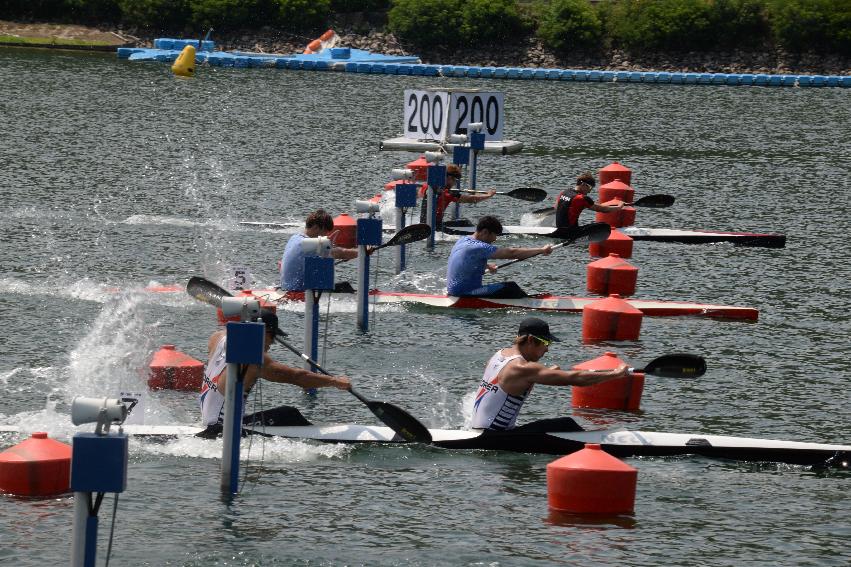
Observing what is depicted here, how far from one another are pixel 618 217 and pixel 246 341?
1700cm

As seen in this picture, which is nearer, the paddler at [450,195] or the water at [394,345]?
the water at [394,345]

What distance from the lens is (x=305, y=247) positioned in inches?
568

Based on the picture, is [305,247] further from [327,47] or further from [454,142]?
[327,47]

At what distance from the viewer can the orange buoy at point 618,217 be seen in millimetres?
27156

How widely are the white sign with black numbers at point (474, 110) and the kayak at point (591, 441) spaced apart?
15372 mm

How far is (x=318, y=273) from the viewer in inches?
587

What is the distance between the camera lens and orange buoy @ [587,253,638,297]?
21.4m

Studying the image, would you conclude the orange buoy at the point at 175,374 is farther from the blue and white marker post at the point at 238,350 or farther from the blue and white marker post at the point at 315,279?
the blue and white marker post at the point at 238,350

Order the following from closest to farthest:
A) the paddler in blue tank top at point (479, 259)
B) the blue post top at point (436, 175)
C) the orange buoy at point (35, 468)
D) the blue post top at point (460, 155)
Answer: the orange buoy at point (35, 468), the paddler in blue tank top at point (479, 259), the blue post top at point (436, 175), the blue post top at point (460, 155)

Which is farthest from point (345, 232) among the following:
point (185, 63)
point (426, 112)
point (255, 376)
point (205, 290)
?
point (185, 63)

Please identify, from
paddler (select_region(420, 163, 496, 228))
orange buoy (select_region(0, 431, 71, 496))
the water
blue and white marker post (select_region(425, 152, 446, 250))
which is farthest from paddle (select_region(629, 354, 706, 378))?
paddler (select_region(420, 163, 496, 228))

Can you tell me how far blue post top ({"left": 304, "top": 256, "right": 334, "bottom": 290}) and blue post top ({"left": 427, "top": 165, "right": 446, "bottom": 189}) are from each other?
886 cm

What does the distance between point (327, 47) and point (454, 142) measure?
4156 centimetres

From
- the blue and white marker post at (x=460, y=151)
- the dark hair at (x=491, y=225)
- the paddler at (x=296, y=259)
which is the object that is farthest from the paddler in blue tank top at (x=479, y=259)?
the blue and white marker post at (x=460, y=151)
